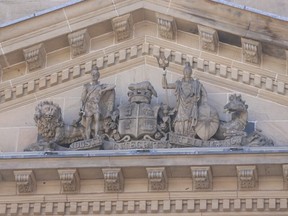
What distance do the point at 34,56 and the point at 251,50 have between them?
3.32m

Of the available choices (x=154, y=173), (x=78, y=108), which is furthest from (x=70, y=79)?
(x=154, y=173)

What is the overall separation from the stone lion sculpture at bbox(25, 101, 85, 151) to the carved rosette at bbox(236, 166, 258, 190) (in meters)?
2.53

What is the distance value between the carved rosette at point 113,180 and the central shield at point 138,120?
2.43 ft

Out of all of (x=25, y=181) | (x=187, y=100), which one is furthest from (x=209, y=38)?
(x=25, y=181)

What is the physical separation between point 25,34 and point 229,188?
4.06 meters

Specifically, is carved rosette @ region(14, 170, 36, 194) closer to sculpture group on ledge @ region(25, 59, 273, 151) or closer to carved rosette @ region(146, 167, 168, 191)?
sculpture group on ledge @ region(25, 59, 273, 151)

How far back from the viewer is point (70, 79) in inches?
1171

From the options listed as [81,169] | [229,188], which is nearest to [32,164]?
[81,169]

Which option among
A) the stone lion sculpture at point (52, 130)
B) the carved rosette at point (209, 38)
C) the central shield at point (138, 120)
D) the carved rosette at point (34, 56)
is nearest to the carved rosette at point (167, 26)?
the carved rosette at point (209, 38)

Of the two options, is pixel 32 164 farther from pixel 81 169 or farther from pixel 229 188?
pixel 229 188

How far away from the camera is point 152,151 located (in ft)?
92.7

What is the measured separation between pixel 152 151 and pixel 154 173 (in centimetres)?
35

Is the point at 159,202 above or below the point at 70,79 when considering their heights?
below

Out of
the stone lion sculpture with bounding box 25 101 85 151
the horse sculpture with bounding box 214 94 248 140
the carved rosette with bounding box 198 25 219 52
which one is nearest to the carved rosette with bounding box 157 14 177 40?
the carved rosette with bounding box 198 25 219 52
